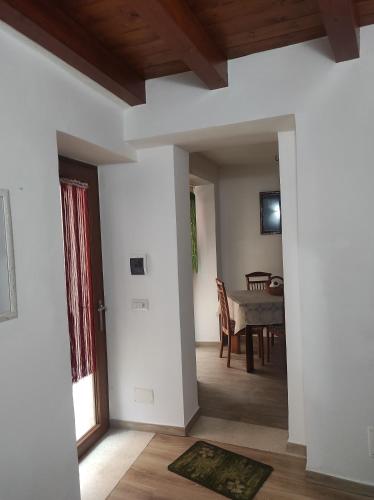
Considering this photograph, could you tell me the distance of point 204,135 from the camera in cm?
238

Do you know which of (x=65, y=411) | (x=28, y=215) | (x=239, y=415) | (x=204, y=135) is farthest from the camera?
(x=239, y=415)

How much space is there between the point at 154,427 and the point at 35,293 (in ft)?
5.46

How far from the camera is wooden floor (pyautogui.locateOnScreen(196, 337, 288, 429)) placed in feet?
9.68

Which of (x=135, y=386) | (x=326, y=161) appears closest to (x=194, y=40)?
(x=326, y=161)

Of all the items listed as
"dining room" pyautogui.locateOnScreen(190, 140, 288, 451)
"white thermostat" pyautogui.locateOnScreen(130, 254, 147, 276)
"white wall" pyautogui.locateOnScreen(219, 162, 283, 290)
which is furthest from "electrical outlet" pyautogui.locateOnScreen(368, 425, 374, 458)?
"white wall" pyautogui.locateOnScreen(219, 162, 283, 290)

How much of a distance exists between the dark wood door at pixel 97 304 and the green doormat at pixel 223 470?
0.71 m

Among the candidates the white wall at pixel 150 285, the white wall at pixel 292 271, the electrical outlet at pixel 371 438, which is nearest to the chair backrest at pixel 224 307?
the white wall at pixel 150 285

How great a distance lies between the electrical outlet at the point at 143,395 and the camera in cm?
275

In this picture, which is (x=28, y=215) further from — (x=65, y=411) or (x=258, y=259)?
(x=258, y=259)

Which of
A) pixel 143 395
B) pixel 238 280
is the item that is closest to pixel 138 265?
pixel 143 395

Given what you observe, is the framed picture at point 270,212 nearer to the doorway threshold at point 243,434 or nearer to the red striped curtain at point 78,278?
the doorway threshold at point 243,434

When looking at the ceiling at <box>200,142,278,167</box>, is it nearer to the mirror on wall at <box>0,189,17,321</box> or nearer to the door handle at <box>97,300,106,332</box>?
the door handle at <box>97,300,106,332</box>

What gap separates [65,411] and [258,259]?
3.61 metres

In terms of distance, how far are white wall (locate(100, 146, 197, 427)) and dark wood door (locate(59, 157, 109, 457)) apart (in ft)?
0.17
